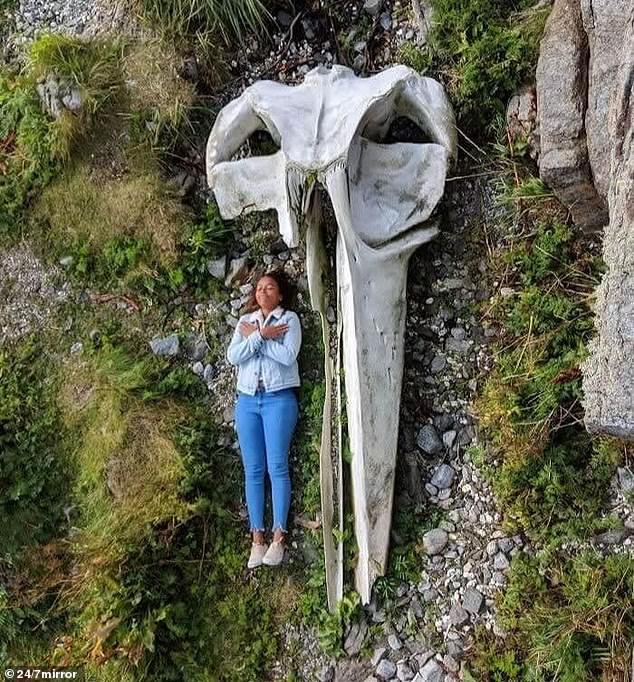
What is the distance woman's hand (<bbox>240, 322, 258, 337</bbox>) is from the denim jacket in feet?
0.06

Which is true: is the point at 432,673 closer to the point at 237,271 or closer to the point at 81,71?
the point at 237,271

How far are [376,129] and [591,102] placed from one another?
1134 mm

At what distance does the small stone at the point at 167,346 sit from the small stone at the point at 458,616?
2115mm

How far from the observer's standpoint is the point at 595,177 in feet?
12.2

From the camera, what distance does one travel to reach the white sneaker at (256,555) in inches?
177

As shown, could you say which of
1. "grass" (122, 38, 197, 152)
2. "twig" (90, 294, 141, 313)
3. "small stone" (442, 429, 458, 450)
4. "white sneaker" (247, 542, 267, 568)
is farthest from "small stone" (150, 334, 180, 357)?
"small stone" (442, 429, 458, 450)

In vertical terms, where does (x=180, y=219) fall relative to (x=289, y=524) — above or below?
above

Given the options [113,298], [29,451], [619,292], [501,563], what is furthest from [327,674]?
[619,292]

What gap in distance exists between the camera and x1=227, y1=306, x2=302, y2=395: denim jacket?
4480 millimetres

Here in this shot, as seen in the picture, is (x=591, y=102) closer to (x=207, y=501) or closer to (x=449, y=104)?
(x=449, y=104)

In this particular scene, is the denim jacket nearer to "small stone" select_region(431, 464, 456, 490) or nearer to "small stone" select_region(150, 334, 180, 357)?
"small stone" select_region(150, 334, 180, 357)

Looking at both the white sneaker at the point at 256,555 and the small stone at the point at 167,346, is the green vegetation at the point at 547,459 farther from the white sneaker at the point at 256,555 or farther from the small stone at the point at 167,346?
the small stone at the point at 167,346

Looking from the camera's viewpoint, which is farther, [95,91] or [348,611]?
[95,91]

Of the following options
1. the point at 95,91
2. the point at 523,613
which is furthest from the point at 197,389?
the point at 523,613
